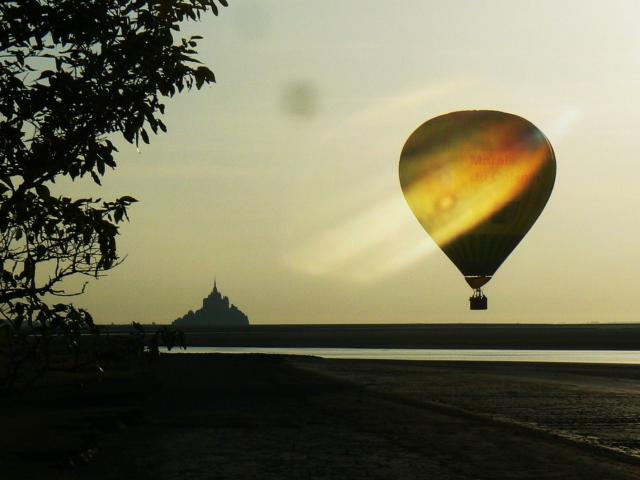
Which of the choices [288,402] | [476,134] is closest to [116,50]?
[288,402]

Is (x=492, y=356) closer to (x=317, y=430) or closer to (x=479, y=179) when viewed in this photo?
(x=479, y=179)

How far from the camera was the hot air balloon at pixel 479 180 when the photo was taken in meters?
70.0

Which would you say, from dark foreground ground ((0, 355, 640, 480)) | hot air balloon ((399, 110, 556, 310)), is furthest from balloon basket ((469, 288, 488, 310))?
dark foreground ground ((0, 355, 640, 480))

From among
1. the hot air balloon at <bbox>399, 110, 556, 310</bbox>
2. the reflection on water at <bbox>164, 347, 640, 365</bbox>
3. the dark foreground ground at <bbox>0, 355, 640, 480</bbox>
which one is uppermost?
the hot air balloon at <bbox>399, 110, 556, 310</bbox>

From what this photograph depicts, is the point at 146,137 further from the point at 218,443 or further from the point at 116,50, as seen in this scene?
the point at 218,443

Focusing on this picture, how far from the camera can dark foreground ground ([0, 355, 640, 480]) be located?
54.5ft

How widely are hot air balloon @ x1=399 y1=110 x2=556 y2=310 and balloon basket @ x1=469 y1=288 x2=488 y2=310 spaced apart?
0.11 feet

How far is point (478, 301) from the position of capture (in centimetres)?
7181

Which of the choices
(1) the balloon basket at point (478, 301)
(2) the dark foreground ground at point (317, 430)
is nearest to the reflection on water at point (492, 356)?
→ (1) the balloon basket at point (478, 301)

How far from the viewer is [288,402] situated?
29.4 metres

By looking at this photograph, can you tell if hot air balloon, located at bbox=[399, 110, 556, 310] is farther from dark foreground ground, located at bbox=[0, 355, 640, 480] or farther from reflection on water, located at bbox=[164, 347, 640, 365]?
dark foreground ground, located at bbox=[0, 355, 640, 480]

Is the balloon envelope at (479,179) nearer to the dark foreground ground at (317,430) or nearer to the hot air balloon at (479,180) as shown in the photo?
the hot air balloon at (479,180)

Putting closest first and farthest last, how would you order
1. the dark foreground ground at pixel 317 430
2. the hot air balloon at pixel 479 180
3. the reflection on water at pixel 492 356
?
the dark foreground ground at pixel 317 430 → the hot air balloon at pixel 479 180 → the reflection on water at pixel 492 356

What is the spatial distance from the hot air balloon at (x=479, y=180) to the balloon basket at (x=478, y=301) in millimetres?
33
